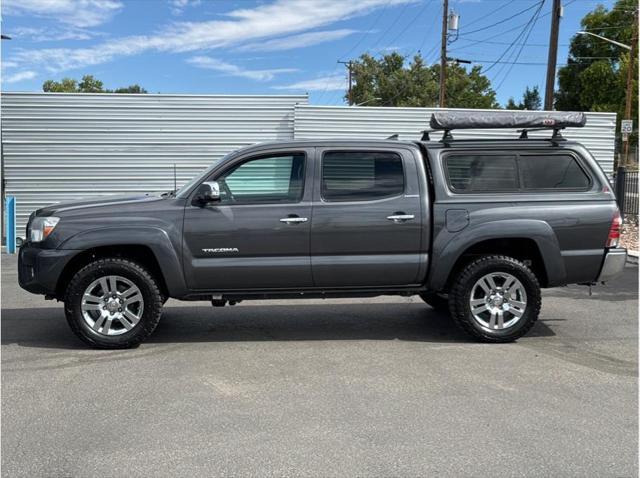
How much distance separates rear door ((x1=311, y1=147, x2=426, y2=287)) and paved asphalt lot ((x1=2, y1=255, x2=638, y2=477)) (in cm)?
72

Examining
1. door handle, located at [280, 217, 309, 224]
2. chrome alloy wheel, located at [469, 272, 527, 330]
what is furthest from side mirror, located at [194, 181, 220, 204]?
chrome alloy wheel, located at [469, 272, 527, 330]

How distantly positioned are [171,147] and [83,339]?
9.47 m

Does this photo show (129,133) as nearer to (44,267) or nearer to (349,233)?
(44,267)

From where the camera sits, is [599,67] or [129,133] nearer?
[129,133]

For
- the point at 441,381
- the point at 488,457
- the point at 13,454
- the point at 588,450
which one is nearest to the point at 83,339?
the point at 13,454

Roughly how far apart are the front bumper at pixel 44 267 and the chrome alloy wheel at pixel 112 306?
35cm

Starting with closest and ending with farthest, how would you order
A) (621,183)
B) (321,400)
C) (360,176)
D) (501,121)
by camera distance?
(321,400)
(360,176)
(501,121)
(621,183)

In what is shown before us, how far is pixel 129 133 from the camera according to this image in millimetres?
14695

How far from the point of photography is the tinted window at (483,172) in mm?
6293

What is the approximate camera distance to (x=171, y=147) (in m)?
14.8

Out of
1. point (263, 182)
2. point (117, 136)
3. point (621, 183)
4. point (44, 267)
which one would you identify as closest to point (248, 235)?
point (263, 182)

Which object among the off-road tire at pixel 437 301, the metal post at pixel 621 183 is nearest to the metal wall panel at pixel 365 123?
the metal post at pixel 621 183

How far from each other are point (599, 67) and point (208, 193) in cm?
4965

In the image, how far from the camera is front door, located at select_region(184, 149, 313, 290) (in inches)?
233
